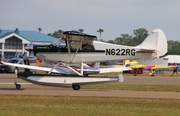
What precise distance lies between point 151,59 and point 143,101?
7199mm

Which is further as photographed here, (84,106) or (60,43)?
(60,43)

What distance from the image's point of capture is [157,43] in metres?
24.4

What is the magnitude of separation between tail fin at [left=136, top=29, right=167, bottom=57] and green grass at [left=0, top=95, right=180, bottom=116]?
267 inches

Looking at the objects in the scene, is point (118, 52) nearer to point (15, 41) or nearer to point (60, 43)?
point (60, 43)

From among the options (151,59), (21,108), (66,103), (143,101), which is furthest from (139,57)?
(21,108)

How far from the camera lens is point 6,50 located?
119 metres

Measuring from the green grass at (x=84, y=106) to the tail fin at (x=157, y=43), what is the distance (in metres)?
6.77

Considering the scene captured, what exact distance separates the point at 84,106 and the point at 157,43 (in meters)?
10.3

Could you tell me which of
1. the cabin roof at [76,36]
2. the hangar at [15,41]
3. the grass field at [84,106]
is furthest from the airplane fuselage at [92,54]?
the hangar at [15,41]

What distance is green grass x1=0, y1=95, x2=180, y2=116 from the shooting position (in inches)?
538

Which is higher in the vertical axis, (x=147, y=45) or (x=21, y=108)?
(x=147, y=45)

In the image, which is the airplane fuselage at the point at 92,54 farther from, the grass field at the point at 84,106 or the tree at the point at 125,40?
the tree at the point at 125,40

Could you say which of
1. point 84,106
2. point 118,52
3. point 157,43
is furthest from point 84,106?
point 157,43

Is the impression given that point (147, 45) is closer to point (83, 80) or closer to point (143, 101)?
point (83, 80)
